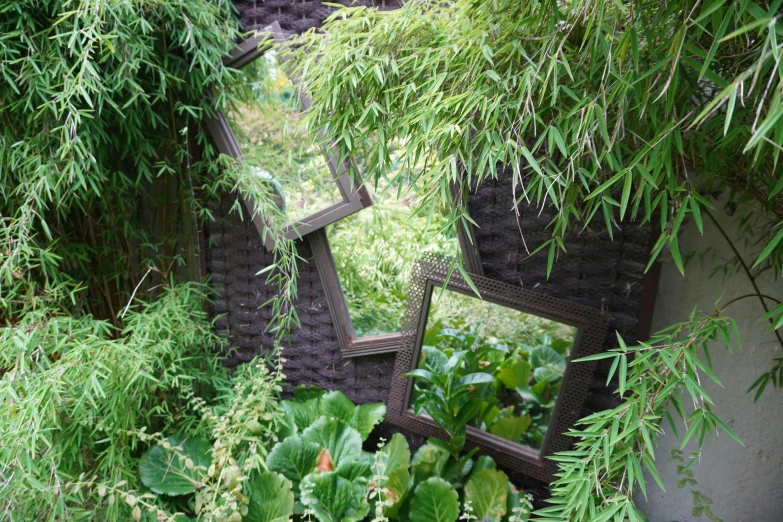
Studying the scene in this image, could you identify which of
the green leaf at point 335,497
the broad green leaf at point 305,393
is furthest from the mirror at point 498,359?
the broad green leaf at point 305,393

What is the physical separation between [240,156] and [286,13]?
1.75ft

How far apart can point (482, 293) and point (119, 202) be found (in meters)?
1.37

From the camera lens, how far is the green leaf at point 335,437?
6.26 ft

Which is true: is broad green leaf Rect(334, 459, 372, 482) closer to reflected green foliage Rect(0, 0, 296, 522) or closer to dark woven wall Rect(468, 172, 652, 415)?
reflected green foliage Rect(0, 0, 296, 522)

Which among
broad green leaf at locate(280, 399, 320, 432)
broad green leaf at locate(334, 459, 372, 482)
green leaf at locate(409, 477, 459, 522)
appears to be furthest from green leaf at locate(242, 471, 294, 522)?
green leaf at locate(409, 477, 459, 522)

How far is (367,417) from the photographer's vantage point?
6.72 feet

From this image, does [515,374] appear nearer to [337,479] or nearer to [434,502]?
[434,502]

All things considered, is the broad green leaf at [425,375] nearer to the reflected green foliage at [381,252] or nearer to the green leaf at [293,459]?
the reflected green foliage at [381,252]

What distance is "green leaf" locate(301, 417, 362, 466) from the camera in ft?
6.26

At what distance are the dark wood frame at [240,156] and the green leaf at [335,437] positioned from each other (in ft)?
2.22

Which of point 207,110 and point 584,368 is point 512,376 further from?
point 207,110

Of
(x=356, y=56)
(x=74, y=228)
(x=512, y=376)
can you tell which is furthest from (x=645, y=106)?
(x=74, y=228)

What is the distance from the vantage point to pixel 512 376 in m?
1.85

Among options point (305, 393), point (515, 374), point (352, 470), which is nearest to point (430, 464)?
point (352, 470)
